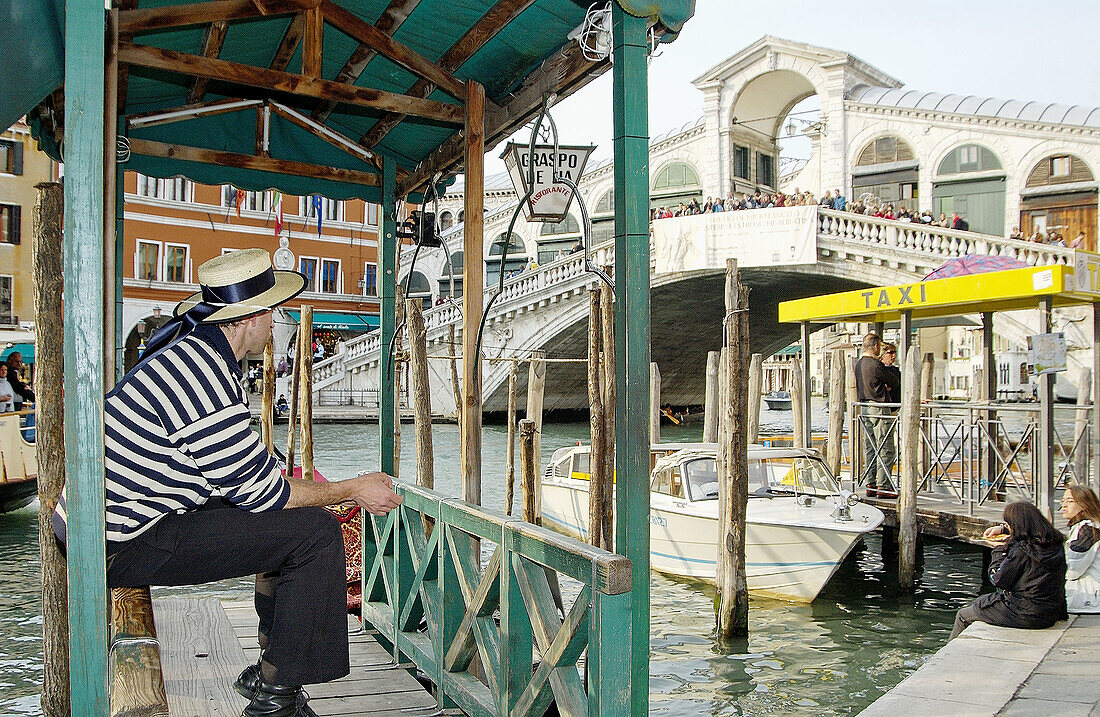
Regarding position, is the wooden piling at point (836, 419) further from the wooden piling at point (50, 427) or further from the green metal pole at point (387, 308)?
the wooden piling at point (50, 427)

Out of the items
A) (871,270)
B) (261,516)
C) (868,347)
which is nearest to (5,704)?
(261,516)

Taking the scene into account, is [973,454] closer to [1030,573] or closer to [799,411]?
[799,411]

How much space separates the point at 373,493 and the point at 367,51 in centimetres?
200

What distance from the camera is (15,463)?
10.9 m

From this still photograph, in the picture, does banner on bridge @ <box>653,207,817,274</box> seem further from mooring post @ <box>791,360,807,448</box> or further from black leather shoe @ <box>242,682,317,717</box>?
black leather shoe @ <box>242,682,317,717</box>

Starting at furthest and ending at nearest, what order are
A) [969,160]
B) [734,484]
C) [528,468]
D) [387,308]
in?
1. [969,160]
2. [528,468]
3. [734,484]
4. [387,308]

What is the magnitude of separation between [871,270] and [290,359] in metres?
17.9

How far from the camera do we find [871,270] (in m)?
19.2

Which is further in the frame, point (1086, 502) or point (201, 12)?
point (1086, 502)

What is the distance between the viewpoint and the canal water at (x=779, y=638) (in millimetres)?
6082

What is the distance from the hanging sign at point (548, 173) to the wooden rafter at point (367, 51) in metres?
0.74

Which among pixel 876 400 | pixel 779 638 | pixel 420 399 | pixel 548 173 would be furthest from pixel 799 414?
pixel 548 173

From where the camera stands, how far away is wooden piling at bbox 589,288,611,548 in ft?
23.2

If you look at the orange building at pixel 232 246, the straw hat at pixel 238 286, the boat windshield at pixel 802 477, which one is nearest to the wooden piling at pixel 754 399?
the boat windshield at pixel 802 477
